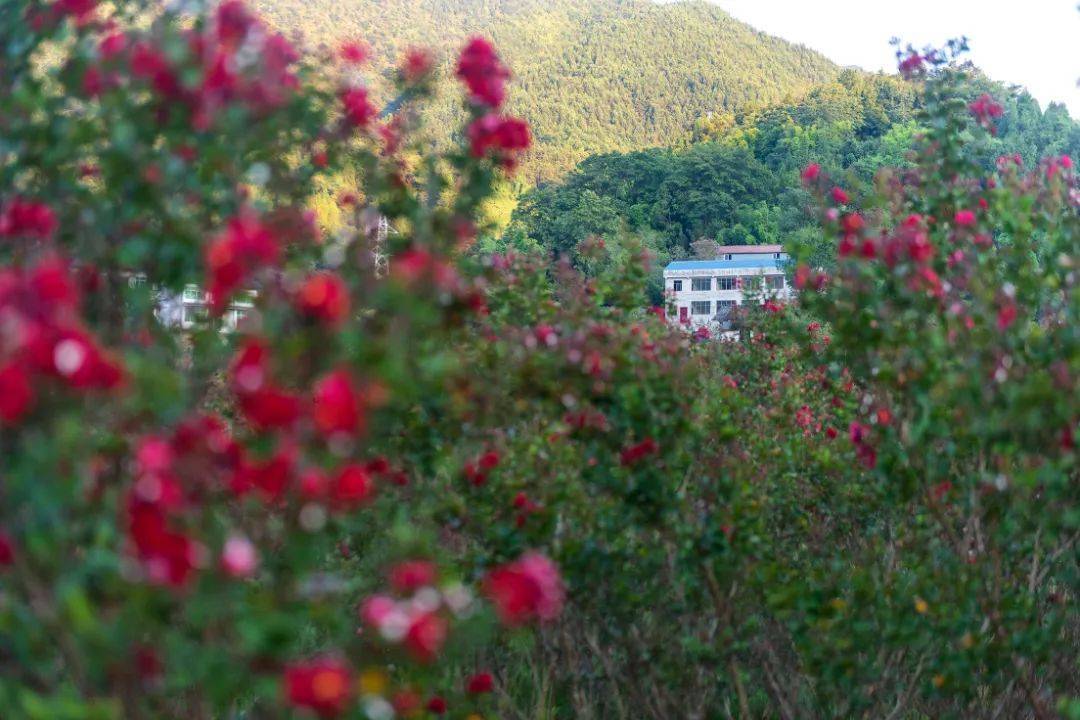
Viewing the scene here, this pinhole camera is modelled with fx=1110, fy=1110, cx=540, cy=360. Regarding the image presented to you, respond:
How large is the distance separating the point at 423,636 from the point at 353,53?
1.89 m

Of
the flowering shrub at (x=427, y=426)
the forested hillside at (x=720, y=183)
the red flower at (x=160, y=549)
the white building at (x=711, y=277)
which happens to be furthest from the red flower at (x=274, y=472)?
the white building at (x=711, y=277)

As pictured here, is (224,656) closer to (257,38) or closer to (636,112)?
(257,38)

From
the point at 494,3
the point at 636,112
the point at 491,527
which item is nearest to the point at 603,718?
the point at 491,527

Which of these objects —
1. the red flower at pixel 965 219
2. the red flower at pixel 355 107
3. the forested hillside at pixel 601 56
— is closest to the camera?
the red flower at pixel 355 107

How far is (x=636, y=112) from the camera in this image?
322ft

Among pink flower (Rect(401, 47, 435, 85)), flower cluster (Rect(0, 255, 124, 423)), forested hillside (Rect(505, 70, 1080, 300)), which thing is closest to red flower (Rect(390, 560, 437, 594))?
flower cluster (Rect(0, 255, 124, 423))

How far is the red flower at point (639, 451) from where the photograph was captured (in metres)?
3.30

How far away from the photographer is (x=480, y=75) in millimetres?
2396

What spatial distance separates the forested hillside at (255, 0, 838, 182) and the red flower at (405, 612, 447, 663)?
79658mm

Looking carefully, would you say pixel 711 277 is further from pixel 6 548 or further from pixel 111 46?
pixel 6 548

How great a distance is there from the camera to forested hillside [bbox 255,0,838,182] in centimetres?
9244

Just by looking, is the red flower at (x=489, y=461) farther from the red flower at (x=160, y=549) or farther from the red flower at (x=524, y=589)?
the red flower at (x=160, y=549)

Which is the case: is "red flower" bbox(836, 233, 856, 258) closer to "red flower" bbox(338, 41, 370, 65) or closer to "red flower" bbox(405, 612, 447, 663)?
"red flower" bbox(338, 41, 370, 65)

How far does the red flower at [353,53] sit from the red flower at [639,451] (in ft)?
4.42
